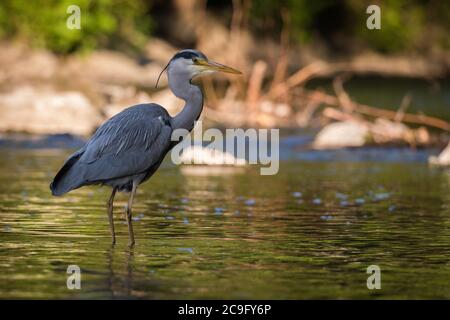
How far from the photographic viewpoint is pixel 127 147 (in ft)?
36.5

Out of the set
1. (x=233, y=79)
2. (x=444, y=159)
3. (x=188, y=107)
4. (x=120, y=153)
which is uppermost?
(x=233, y=79)

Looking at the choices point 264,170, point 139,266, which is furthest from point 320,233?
point 264,170

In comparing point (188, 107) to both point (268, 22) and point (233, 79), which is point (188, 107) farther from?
point (268, 22)

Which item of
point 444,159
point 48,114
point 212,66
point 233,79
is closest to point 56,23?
point 233,79

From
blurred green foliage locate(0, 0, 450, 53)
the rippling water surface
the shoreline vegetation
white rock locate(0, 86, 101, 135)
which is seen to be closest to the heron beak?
the rippling water surface

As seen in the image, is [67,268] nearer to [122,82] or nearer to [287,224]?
[287,224]

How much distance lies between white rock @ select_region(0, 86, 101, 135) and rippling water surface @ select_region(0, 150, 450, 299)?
23.0 feet

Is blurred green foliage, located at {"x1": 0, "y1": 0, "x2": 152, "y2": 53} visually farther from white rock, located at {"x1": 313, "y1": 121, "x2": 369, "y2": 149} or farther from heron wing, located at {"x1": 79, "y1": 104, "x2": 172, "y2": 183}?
heron wing, located at {"x1": 79, "y1": 104, "x2": 172, "y2": 183}

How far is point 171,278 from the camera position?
29.5 feet

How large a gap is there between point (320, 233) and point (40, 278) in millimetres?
3713

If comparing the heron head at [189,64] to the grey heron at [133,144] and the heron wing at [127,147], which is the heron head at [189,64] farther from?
the heron wing at [127,147]

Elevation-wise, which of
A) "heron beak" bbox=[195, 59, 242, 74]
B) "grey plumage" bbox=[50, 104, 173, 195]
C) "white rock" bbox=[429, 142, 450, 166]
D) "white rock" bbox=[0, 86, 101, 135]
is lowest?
"grey plumage" bbox=[50, 104, 173, 195]

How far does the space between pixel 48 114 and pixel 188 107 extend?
15.1m

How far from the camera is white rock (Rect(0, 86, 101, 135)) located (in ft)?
83.4
